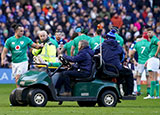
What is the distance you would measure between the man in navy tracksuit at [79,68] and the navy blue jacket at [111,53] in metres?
0.46

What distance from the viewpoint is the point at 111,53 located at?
1622cm

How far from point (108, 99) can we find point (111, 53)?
123 cm

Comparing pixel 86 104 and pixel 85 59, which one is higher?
pixel 85 59

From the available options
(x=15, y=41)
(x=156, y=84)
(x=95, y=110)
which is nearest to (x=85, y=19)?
(x=156, y=84)

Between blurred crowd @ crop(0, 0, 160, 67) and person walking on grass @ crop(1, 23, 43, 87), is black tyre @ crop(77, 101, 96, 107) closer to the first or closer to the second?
person walking on grass @ crop(1, 23, 43, 87)

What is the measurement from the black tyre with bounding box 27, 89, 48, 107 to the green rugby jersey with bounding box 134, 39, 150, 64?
23.4ft

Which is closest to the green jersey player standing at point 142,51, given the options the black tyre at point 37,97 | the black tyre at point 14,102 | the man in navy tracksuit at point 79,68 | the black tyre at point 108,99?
the black tyre at point 108,99

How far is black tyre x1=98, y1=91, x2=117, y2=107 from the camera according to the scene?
627 inches

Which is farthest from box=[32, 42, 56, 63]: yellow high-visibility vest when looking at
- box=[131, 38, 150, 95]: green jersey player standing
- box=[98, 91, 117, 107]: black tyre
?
box=[131, 38, 150, 95]: green jersey player standing

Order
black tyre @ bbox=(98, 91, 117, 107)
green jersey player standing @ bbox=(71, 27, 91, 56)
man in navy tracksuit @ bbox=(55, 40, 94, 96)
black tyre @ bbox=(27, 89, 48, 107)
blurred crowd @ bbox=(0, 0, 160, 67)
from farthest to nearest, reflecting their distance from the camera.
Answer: blurred crowd @ bbox=(0, 0, 160, 67) → green jersey player standing @ bbox=(71, 27, 91, 56) → black tyre @ bbox=(98, 91, 117, 107) → man in navy tracksuit @ bbox=(55, 40, 94, 96) → black tyre @ bbox=(27, 89, 48, 107)

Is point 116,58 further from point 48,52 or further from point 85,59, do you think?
point 48,52

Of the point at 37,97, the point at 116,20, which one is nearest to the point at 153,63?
the point at 37,97

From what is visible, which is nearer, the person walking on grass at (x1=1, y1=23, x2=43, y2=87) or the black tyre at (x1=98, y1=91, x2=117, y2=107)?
the black tyre at (x1=98, y1=91, x2=117, y2=107)

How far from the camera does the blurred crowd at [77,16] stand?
29984 mm
